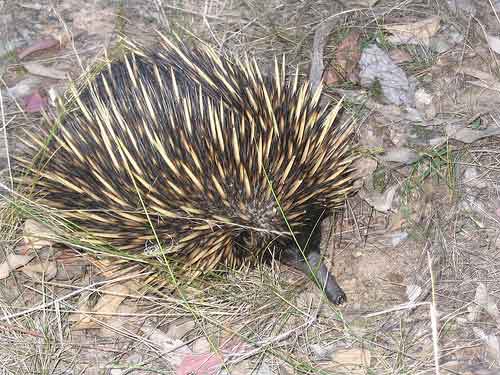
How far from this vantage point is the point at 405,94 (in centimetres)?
332

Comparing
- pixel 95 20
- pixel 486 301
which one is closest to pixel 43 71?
pixel 95 20

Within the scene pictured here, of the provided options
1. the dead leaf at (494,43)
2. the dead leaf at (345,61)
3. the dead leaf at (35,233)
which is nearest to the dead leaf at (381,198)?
the dead leaf at (345,61)

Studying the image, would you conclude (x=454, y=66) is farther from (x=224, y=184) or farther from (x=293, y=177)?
(x=224, y=184)

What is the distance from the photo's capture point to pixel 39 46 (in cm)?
382

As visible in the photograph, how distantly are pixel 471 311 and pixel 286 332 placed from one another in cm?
67

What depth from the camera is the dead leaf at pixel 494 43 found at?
10.9 feet

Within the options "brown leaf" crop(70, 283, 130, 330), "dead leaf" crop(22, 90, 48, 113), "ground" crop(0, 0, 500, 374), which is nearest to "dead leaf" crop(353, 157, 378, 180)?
"ground" crop(0, 0, 500, 374)

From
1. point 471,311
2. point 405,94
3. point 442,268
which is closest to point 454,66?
point 405,94

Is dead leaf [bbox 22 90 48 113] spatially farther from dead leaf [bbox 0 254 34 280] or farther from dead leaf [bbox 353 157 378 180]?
dead leaf [bbox 353 157 378 180]

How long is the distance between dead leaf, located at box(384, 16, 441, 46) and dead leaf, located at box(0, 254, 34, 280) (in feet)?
6.55

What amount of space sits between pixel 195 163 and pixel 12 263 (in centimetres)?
98

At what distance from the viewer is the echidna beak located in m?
2.65

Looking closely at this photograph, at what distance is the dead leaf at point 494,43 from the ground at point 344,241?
1 cm

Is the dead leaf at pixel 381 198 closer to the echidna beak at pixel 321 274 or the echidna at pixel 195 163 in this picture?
the echidna at pixel 195 163
